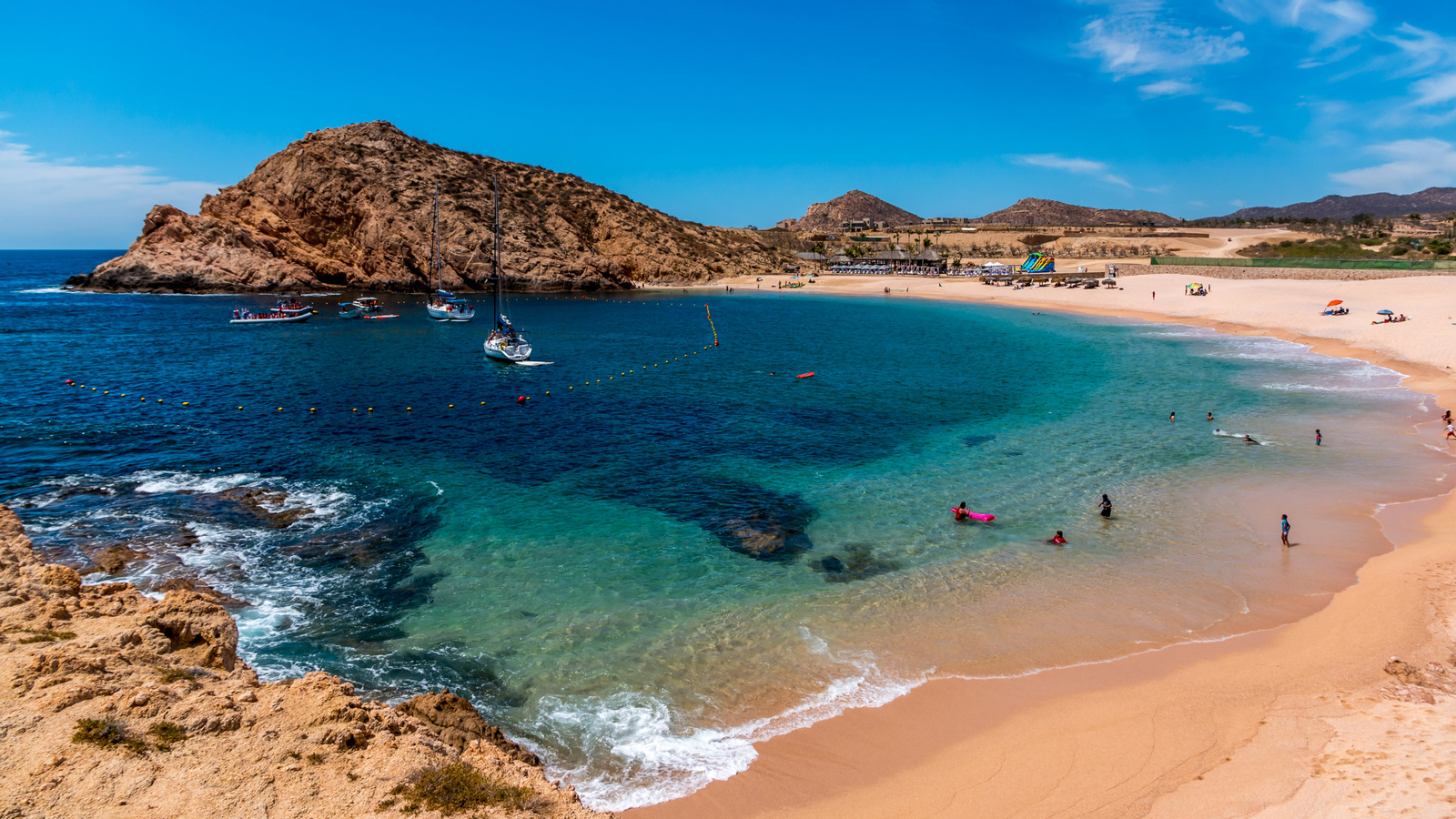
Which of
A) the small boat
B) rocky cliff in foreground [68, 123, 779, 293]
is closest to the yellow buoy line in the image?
the small boat

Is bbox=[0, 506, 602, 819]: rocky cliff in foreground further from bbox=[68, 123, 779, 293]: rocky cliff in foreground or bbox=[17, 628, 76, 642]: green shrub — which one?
bbox=[68, 123, 779, 293]: rocky cliff in foreground

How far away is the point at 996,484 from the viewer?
976 inches

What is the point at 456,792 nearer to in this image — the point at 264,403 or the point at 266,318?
the point at 264,403

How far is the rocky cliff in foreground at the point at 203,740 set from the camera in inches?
291

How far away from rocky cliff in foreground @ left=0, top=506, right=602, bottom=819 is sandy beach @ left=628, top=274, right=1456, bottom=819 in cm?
321

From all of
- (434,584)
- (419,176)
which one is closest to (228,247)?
(419,176)

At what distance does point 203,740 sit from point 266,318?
7127 cm

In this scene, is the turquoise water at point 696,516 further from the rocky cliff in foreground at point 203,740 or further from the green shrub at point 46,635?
the green shrub at point 46,635

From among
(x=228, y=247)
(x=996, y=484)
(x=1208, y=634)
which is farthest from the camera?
(x=228, y=247)

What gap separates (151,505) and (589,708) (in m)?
18.0

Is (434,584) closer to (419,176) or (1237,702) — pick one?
(1237,702)

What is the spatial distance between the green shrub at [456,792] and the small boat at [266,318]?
7147 centimetres

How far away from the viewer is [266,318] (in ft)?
220

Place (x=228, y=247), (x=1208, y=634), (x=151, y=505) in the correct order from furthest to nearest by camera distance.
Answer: (x=228, y=247), (x=151, y=505), (x=1208, y=634)
